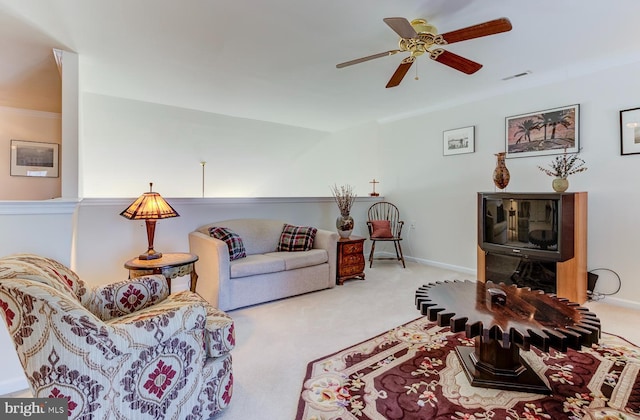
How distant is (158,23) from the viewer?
2.33m

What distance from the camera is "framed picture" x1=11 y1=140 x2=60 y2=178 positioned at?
422 cm

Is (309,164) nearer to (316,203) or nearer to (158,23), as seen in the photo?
(316,203)

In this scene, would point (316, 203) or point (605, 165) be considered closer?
point (605, 165)

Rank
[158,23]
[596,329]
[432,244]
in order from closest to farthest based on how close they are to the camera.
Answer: [596,329] < [158,23] < [432,244]

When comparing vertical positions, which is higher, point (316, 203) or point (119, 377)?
point (316, 203)

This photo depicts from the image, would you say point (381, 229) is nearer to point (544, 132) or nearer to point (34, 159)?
point (544, 132)

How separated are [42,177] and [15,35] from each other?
105 inches

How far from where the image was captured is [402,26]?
1918 millimetres

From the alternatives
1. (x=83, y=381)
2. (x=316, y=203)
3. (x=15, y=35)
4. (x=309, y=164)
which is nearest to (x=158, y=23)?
(x=15, y=35)

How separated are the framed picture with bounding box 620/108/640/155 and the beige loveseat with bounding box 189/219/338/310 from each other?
10.0 ft

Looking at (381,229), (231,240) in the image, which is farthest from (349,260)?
(231,240)

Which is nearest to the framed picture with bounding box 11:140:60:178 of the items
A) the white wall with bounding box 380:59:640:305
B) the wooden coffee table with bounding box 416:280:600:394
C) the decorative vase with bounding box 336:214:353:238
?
the decorative vase with bounding box 336:214:353:238

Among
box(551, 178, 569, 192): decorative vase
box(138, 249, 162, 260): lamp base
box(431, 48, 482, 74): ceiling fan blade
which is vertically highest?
box(431, 48, 482, 74): ceiling fan blade

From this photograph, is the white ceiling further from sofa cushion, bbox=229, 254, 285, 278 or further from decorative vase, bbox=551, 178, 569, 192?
sofa cushion, bbox=229, 254, 285, 278
